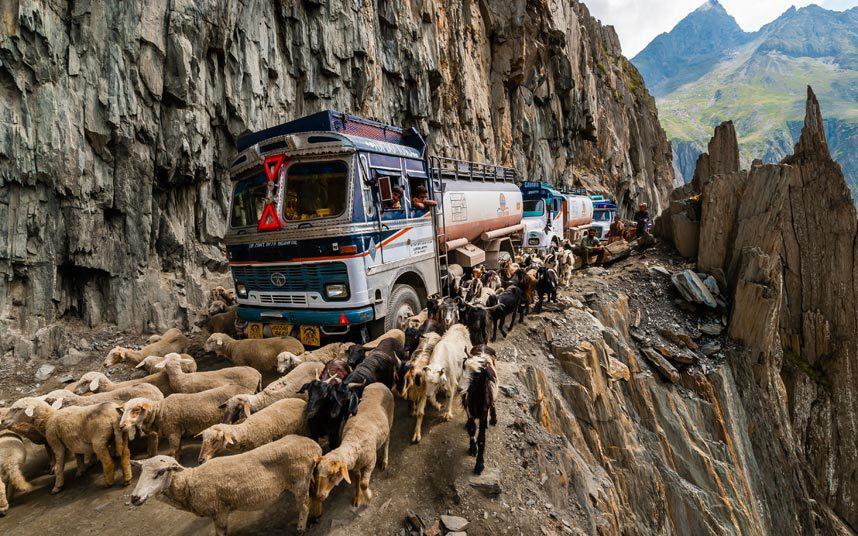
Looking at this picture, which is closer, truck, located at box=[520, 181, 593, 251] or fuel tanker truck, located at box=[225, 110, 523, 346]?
fuel tanker truck, located at box=[225, 110, 523, 346]

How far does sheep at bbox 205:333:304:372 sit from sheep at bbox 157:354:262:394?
1.08m

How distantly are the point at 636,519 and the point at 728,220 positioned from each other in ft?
34.7

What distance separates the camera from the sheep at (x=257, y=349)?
7.45 m

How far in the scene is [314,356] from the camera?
693 cm

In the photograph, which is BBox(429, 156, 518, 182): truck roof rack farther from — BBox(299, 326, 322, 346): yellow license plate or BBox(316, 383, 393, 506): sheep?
BBox(316, 383, 393, 506): sheep

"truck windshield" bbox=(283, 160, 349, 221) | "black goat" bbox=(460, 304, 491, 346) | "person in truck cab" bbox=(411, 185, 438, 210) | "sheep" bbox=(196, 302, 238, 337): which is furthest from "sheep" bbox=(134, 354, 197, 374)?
"person in truck cab" bbox=(411, 185, 438, 210)

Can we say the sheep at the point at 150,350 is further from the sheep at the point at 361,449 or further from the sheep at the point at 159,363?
the sheep at the point at 361,449

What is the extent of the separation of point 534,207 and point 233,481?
900 inches

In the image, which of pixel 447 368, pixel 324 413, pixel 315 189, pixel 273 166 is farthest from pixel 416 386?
pixel 273 166

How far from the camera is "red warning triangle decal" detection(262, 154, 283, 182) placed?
24.6 ft

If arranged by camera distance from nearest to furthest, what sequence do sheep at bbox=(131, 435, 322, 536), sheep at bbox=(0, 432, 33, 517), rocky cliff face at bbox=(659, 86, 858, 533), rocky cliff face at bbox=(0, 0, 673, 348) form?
1. sheep at bbox=(131, 435, 322, 536)
2. sheep at bbox=(0, 432, 33, 517)
3. rocky cliff face at bbox=(0, 0, 673, 348)
4. rocky cliff face at bbox=(659, 86, 858, 533)

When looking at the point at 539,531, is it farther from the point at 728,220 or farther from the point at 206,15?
the point at 206,15

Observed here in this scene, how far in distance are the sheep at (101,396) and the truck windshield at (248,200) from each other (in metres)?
3.80

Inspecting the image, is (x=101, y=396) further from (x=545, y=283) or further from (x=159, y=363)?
(x=545, y=283)
